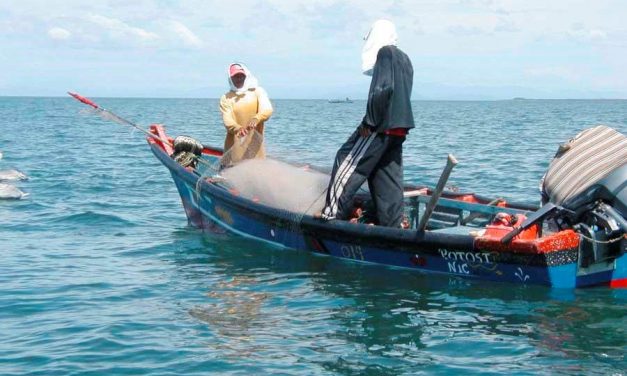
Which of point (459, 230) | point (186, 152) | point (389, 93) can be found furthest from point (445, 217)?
point (186, 152)

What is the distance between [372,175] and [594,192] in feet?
7.73

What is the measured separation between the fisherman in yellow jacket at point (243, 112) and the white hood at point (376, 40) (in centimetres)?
252

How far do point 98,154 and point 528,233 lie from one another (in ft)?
68.1

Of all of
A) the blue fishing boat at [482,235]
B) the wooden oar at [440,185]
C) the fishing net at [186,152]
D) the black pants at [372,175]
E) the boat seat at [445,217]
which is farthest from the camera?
the fishing net at [186,152]

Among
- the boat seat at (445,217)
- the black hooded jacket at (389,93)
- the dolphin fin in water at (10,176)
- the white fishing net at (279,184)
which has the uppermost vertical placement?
the black hooded jacket at (389,93)

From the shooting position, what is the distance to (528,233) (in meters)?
8.65

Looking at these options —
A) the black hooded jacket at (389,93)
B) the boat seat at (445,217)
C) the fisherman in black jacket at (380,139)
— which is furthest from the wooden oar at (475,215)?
the black hooded jacket at (389,93)

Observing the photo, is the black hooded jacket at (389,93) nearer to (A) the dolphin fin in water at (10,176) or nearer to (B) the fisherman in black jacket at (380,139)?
(B) the fisherman in black jacket at (380,139)

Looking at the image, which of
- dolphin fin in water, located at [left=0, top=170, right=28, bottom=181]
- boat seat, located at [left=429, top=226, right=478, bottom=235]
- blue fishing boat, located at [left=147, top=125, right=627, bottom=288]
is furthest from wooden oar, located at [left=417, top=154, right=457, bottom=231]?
dolphin fin in water, located at [left=0, top=170, right=28, bottom=181]

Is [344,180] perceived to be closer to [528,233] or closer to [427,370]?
[528,233]

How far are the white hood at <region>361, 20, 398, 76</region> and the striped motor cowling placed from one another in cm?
198

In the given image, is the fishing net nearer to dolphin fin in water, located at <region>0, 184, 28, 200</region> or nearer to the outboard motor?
dolphin fin in water, located at <region>0, 184, 28, 200</region>

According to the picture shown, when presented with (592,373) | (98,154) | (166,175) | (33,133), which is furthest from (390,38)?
(33,133)

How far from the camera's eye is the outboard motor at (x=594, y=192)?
27.0 ft
